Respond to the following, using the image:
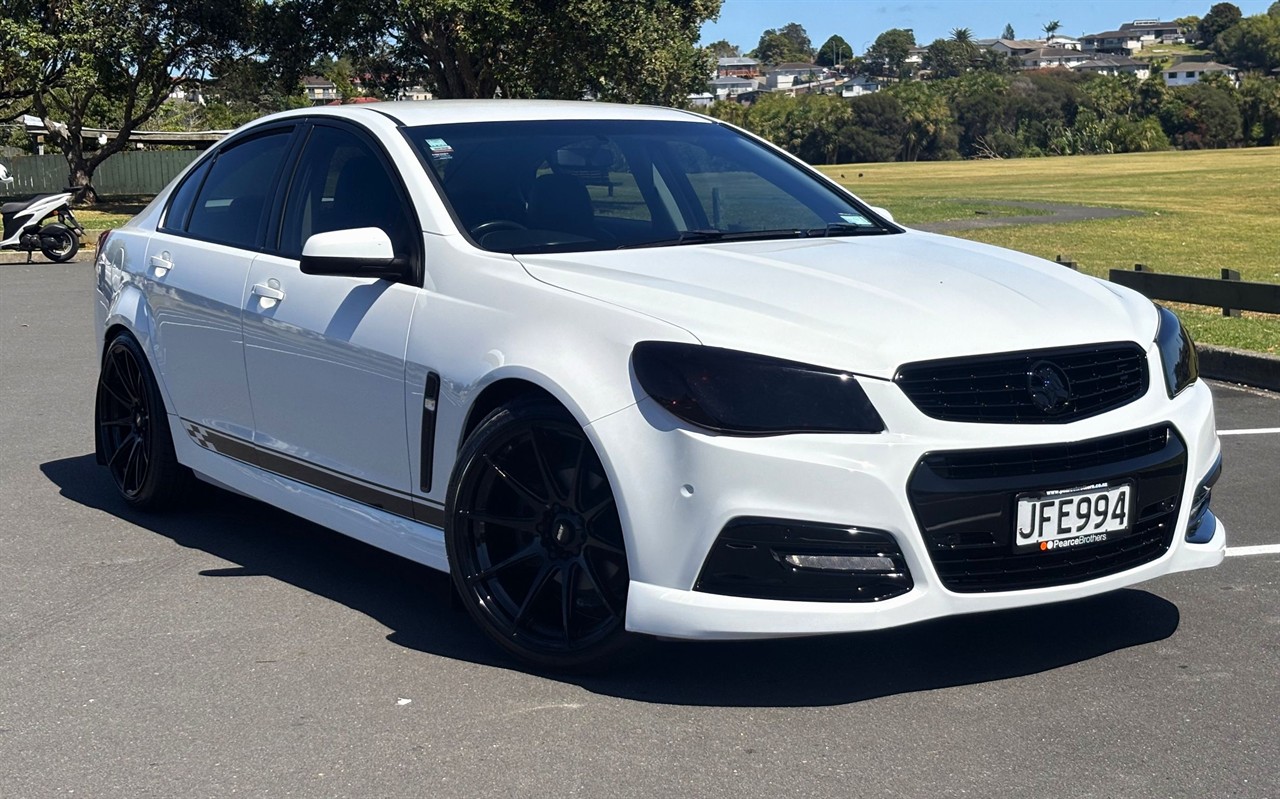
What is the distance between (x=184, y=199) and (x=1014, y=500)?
3921 mm

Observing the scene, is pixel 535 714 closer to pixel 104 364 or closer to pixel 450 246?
pixel 450 246

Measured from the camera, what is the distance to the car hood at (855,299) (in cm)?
396

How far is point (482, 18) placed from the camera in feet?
105

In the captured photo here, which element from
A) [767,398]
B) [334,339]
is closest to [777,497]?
[767,398]

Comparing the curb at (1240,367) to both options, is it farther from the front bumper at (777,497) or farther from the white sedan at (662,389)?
the front bumper at (777,497)

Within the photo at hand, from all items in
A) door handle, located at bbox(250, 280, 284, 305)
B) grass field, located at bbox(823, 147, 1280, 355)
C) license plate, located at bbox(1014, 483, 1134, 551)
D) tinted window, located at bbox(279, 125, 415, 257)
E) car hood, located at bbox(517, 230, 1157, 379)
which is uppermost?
tinted window, located at bbox(279, 125, 415, 257)

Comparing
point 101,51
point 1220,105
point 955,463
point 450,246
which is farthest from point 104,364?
point 1220,105

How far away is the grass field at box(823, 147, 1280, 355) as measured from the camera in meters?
22.3

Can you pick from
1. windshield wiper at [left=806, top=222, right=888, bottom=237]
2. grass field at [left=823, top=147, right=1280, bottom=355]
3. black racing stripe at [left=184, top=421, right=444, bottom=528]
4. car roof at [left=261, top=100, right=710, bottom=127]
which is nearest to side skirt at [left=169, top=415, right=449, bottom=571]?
black racing stripe at [left=184, top=421, right=444, bottom=528]

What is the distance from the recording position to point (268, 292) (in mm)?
5379

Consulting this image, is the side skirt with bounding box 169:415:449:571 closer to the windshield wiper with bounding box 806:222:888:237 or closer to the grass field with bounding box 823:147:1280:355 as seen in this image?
the windshield wiper with bounding box 806:222:888:237

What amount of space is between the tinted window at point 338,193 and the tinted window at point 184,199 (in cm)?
92

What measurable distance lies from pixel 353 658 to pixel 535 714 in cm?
77

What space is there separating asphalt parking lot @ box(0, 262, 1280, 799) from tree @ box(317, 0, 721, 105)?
27.4 metres
